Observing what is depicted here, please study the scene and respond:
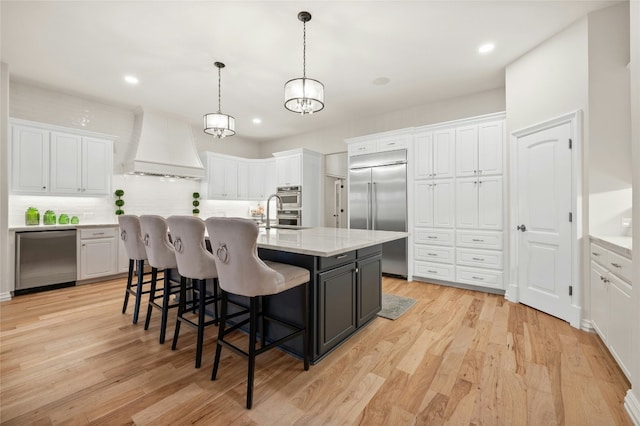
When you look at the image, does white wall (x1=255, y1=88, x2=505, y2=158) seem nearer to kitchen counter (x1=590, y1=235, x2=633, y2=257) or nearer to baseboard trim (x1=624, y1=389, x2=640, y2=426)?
kitchen counter (x1=590, y1=235, x2=633, y2=257)

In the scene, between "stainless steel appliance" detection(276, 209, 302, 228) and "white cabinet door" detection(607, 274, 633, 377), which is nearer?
"white cabinet door" detection(607, 274, 633, 377)

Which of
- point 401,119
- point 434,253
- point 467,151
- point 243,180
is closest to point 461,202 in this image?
point 467,151

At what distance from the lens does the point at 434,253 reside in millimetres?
4352

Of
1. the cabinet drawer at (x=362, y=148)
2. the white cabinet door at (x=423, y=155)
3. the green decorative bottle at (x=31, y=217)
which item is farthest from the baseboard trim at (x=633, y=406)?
the green decorative bottle at (x=31, y=217)

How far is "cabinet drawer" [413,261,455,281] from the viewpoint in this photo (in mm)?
4195

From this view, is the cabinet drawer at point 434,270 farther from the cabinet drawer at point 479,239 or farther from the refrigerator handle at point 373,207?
the refrigerator handle at point 373,207

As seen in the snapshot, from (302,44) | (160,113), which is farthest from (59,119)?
(302,44)

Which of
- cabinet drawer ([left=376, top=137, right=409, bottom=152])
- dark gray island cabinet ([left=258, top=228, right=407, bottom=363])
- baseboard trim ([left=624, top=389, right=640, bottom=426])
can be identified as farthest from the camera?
cabinet drawer ([left=376, top=137, right=409, bottom=152])

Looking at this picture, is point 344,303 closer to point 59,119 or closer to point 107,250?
point 107,250

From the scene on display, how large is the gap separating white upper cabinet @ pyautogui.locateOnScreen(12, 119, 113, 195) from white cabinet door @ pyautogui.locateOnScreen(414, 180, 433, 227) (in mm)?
5159

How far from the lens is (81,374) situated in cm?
195

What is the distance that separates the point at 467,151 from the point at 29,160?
6.30 m

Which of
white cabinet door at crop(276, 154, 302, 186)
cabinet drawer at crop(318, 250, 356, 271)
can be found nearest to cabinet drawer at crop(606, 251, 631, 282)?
cabinet drawer at crop(318, 250, 356, 271)

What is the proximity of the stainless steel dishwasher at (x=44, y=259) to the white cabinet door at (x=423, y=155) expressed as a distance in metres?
5.41
